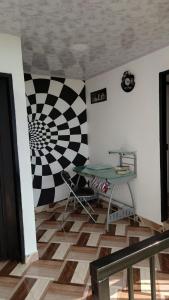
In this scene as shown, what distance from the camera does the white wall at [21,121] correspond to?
204 cm

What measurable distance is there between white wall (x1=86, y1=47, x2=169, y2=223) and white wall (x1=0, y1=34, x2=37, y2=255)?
1.42 metres

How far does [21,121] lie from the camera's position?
2.14m

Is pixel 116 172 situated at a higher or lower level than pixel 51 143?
lower

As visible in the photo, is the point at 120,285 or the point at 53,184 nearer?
the point at 120,285

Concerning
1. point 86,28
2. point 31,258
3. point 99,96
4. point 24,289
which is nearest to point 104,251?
point 31,258

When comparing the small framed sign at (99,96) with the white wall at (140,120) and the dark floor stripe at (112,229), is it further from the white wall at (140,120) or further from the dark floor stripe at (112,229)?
the dark floor stripe at (112,229)

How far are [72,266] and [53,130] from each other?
81.2 inches

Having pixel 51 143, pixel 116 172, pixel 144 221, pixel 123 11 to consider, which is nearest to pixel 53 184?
pixel 51 143

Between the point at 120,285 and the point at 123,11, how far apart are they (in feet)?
6.81

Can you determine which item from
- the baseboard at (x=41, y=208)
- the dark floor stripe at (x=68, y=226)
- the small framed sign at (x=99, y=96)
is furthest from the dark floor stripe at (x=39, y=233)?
the small framed sign at (x=99, y=96)

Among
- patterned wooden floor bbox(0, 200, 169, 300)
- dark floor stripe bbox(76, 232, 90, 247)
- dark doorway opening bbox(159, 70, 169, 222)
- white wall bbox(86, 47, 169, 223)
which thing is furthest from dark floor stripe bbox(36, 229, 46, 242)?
dark doorway opening bbox(159, 70, 169, 222)

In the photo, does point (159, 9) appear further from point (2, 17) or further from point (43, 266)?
point (43, 266)

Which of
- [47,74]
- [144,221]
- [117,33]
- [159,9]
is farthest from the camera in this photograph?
[47,74]

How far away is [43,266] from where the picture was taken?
85.9 inches
